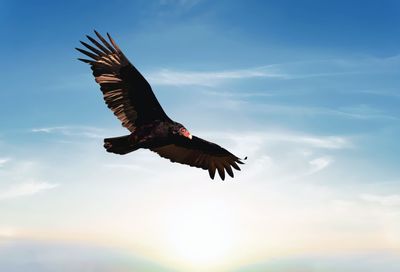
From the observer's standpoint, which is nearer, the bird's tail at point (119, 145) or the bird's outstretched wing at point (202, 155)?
the bird's tail at point (119, 145)

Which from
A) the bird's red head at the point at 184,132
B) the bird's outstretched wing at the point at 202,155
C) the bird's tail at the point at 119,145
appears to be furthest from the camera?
the bird's outstretched wing at the point at 202,155

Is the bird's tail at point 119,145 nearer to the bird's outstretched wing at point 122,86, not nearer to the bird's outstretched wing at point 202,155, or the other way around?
the bird's outstretched wing at point 122,86

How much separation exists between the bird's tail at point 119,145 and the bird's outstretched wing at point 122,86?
61cm

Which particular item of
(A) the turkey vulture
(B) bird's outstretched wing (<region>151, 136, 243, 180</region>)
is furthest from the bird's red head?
(B) bird's outstretched wing (<region>151, 136, 243, 180</region>)

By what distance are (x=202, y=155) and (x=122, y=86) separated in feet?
10.6

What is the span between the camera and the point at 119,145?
34.5 ft

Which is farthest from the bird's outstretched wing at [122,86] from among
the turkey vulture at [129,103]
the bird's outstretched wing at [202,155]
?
the bird's outstretched wing at [202,155]

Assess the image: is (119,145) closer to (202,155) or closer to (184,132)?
(184,132)

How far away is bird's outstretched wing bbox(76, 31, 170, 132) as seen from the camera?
1081 centimetres

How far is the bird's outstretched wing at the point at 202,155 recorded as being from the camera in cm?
1273

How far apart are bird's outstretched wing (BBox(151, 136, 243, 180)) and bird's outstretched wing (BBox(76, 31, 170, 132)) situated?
1.73 metres

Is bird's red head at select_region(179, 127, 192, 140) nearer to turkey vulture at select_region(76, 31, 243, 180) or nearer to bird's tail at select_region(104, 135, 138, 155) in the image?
turkey vulture at select_region(76, 31, 243, 180)

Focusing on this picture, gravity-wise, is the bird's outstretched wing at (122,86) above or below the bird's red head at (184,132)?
above

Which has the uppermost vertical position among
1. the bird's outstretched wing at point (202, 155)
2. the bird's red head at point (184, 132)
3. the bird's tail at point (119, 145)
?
the bird's outstretched wing at point (202, 155)
